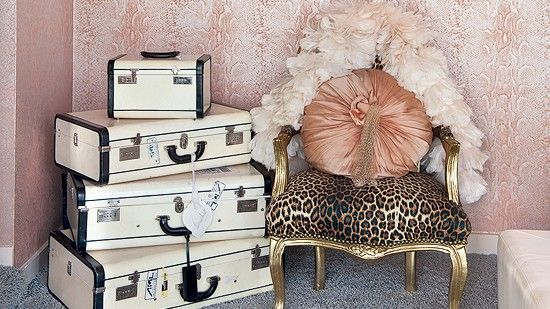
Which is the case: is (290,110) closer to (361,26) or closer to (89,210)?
(361,26)

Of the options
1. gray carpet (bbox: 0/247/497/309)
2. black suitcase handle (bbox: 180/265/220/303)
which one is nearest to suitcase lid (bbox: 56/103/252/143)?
black suitcase handle (bbox: 180/265/220/303)

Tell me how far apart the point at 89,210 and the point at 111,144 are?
25 cm

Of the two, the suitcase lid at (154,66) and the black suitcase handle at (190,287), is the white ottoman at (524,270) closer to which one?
the black suitcase handle at (190,287)

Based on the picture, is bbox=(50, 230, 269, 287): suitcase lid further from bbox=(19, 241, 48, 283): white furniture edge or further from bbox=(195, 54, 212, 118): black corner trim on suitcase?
bbox=(195, 54, 212, 118): black corner trim on suitcase

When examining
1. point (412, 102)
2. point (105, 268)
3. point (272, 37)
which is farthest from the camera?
point (272, 37)

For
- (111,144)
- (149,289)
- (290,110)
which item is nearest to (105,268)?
(149,289)

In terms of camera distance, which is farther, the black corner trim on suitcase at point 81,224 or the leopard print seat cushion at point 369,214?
the black corner trim on suitcase at point 81,224

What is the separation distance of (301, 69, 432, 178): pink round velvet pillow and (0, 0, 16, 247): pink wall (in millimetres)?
1107

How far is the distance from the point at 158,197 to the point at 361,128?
803 millimetres

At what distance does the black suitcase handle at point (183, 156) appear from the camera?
128 inches

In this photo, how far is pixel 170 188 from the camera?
3180 millimetres

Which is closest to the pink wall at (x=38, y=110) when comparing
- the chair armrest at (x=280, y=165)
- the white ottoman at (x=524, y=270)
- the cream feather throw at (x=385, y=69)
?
the cream feather throw at (x=385, y=69)

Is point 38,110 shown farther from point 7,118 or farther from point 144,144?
point 144,144

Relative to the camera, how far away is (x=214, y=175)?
10.8 feet
